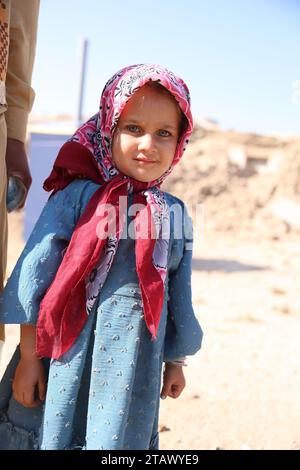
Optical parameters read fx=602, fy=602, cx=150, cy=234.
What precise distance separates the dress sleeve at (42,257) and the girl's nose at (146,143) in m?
0.20

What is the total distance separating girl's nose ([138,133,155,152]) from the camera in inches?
72.4

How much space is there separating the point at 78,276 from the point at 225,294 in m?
5.72

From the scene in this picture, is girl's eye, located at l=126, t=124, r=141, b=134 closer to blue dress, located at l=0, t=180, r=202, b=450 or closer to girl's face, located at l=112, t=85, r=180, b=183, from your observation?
girl's face, located at l=112, t=85, r=180, b=183

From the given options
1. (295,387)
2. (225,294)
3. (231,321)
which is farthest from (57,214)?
(225,294)

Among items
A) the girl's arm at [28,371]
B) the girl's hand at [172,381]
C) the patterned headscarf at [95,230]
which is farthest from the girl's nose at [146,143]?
the girl's hand at [172,381]

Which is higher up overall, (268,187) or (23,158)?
(23,158)

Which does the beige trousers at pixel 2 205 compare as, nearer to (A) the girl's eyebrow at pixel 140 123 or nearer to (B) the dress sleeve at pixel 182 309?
(A) the girl's eyebrow at pixel 140 123

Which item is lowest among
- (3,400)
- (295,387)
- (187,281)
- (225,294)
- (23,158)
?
(225,294)

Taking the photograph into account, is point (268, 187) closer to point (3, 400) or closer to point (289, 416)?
point (289, 416)

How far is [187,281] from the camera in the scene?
6.64ft

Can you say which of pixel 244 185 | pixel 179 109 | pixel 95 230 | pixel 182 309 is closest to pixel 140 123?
pixel 179 109

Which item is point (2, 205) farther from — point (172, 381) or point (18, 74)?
point (172, 381)

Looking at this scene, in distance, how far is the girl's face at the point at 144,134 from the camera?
186cm

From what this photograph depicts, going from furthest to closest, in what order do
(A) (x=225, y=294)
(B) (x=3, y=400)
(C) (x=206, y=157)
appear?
1. (C) (x=206, y=157)
2. (A) (x=225, y=294)
3. (B) (x=3, y=400)
